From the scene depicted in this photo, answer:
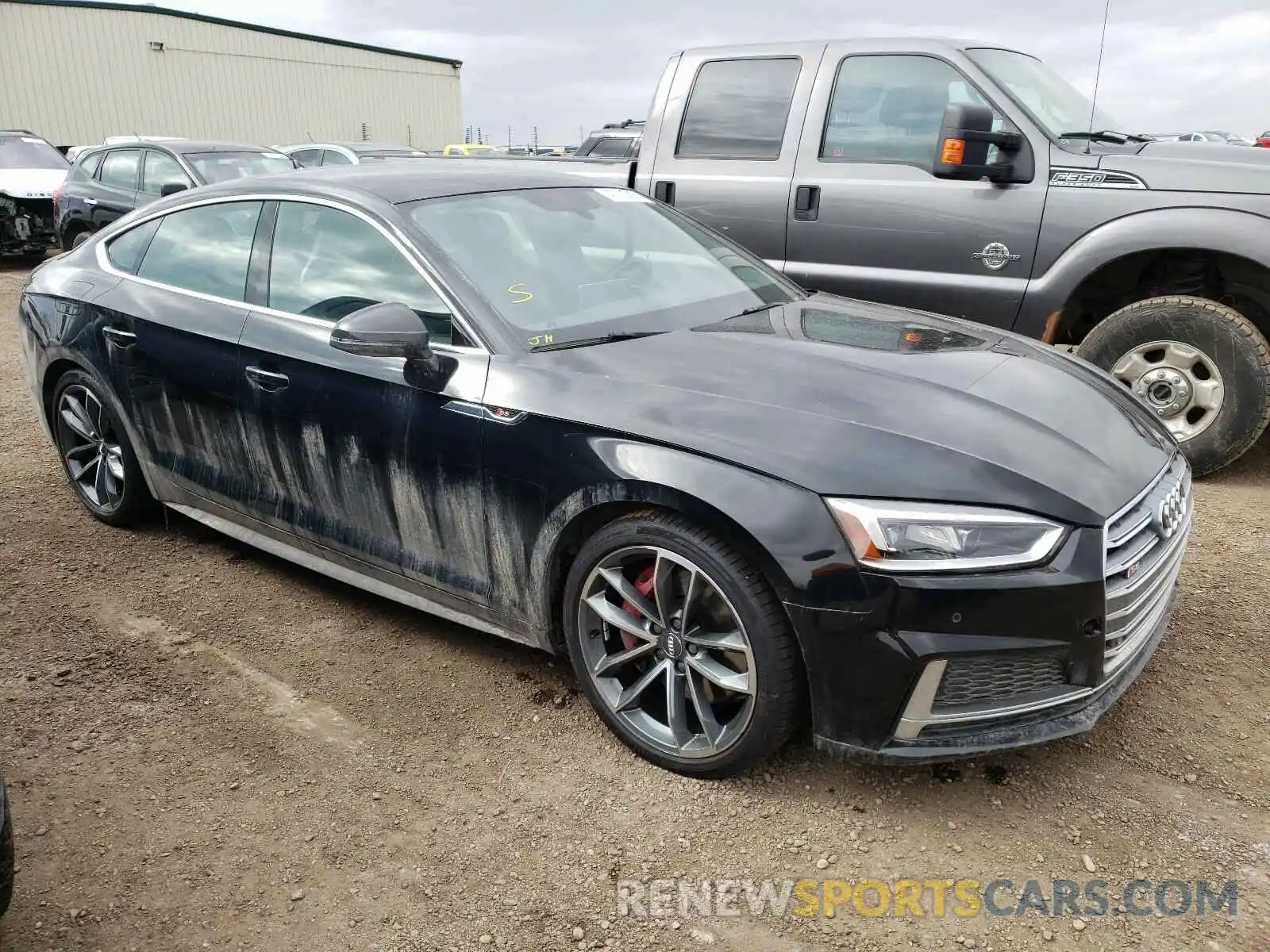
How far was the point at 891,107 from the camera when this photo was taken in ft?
17.8

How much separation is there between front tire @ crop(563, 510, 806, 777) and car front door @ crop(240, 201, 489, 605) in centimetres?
45

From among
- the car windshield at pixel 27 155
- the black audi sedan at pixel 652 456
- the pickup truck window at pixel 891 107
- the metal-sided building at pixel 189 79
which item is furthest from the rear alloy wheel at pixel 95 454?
the metal-sided building at pixel 189 79

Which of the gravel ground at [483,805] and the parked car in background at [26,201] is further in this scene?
the parked car in background at [26,201]

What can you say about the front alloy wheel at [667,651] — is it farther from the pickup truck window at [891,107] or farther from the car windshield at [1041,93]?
the car windshield at [1041,93]

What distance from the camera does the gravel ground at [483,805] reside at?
230 cm

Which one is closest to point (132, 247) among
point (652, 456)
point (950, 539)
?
point (652, 456)

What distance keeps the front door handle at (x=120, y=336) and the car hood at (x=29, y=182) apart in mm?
10971

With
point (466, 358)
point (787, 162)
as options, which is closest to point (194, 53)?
point (787, 162)

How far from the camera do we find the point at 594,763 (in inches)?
114

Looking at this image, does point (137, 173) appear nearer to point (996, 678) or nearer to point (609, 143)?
point (609, 143)

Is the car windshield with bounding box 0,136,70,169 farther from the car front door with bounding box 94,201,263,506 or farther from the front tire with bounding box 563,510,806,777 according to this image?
the front tire with bounding box 563,510,806,777

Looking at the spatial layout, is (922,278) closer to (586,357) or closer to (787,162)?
(787,162)

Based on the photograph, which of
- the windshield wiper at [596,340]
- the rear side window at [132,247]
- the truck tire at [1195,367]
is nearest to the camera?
the windshield wiper at [596,340]

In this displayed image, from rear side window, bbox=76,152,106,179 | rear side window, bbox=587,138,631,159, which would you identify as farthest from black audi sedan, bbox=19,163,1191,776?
rear side window, bbox=587,138,631,159
